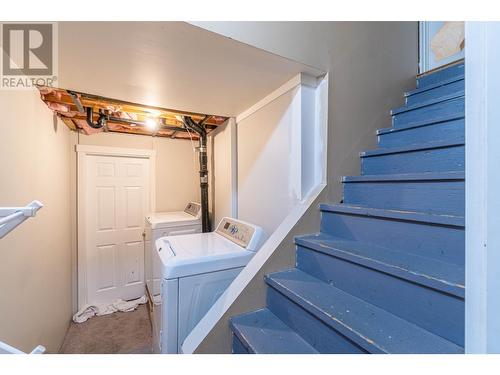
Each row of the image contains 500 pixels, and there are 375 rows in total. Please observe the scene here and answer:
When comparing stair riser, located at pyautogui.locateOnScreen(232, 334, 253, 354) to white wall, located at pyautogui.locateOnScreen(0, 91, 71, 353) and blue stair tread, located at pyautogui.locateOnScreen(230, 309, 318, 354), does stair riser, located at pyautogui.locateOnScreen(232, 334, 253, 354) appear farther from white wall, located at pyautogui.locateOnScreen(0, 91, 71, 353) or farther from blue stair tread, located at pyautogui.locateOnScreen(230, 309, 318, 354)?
white wall, located at pyautogui.locateOnScreen(0, 91, 71, 353)

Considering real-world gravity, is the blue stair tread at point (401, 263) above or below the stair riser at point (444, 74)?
below

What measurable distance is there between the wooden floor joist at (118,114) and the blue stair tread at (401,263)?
163 cm

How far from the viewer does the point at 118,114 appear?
233 centimetres

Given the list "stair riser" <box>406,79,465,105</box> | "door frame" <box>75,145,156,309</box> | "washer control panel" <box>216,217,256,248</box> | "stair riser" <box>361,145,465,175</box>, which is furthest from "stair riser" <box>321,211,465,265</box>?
"door frame" <box>75,145,156,309</box>

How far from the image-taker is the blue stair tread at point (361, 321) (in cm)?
66

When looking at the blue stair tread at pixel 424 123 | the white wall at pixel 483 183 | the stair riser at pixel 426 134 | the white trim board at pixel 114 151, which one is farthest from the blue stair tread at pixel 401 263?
the white trim board at pixel 114 151

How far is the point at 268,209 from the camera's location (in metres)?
1.68

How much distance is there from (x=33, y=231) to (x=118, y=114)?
1.34 metres

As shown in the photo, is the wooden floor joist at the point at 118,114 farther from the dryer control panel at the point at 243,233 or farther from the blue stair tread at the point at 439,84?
the blue stair tread at the point at 439,84

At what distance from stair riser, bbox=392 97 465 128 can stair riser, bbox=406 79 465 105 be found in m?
0.24

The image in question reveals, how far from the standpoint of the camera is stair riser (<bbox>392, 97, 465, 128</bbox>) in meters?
1.38

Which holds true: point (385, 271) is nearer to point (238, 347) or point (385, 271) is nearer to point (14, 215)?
point (238, 347)

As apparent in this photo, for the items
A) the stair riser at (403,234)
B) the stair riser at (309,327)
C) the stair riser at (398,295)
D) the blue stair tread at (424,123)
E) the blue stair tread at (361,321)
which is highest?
the blue stair tread at (424,123)
